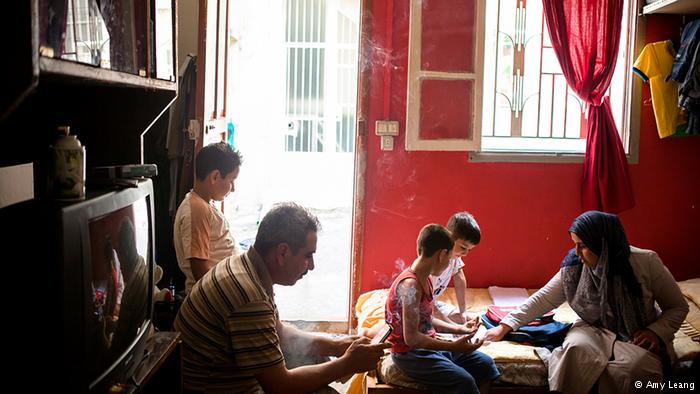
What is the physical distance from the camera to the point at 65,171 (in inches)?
56.4

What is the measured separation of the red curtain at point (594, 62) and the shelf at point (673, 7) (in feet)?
0.61

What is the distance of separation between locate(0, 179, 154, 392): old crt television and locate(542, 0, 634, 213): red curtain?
3397 millimetres

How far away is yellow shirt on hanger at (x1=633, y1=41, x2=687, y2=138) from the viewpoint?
4.25 m

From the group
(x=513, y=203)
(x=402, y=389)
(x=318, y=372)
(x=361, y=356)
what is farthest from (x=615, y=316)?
(x=318, y=372)

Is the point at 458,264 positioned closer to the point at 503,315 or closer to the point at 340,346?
the point at 503,315

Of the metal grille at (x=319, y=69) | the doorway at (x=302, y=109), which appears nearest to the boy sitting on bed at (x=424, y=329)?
the doorway at (x=302, y=109)

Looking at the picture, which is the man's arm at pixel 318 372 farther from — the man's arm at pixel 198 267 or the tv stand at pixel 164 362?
the man's arm at pixel 198 267

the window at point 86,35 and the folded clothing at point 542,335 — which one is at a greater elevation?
the window at point 86,35

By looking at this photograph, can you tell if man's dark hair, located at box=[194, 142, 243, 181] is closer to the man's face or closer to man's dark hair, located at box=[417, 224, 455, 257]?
man's dark hair, located at box=[417, 224, 455, 257]

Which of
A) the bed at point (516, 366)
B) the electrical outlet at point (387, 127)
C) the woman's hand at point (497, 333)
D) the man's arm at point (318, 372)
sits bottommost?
the bed at point (516, 366)

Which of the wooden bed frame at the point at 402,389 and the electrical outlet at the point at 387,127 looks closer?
the wooden bed frame at the point at 402,389

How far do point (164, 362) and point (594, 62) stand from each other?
11.2 ft

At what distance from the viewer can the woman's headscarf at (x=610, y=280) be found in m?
3.25

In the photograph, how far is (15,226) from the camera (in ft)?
4.09
